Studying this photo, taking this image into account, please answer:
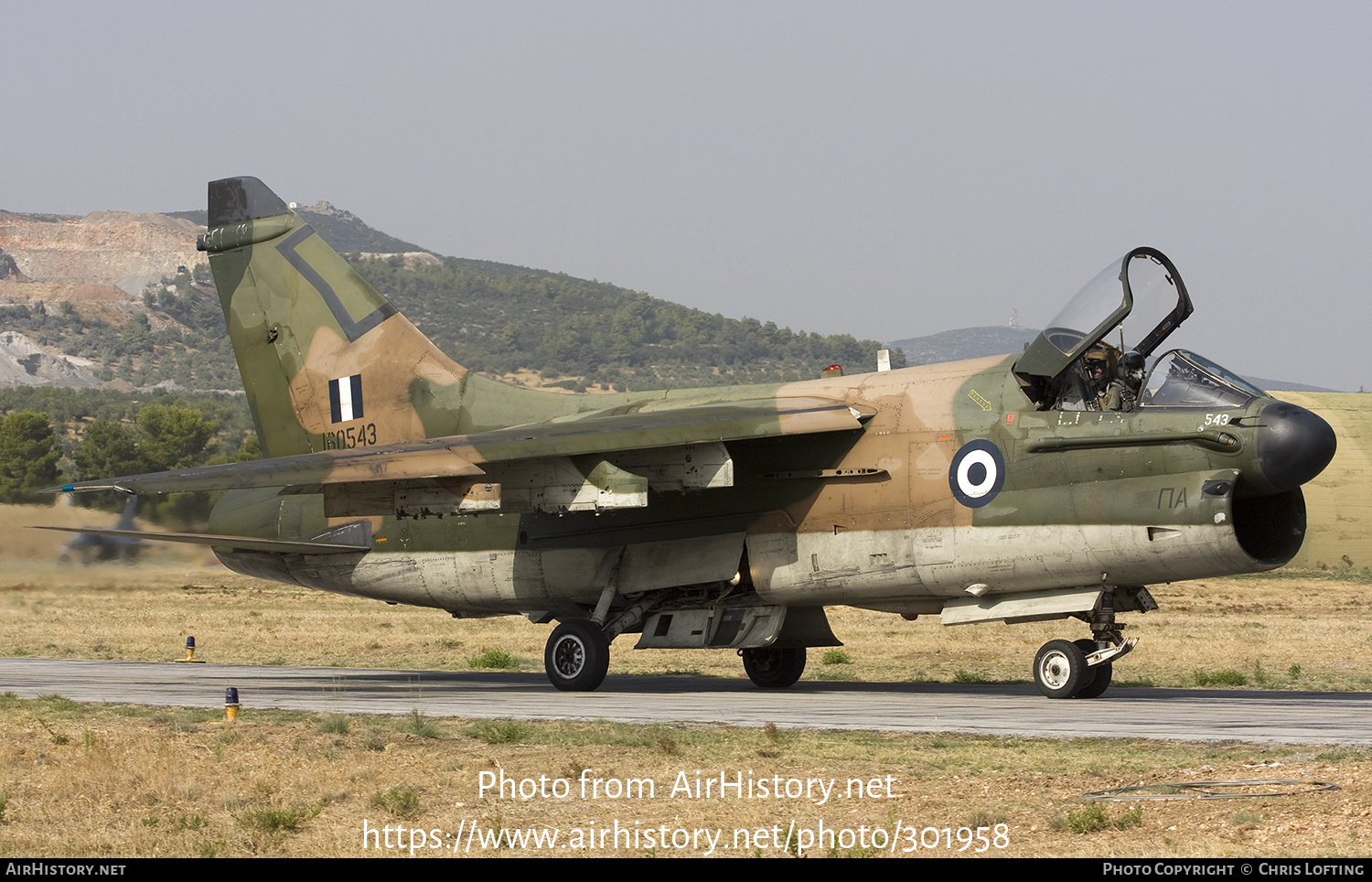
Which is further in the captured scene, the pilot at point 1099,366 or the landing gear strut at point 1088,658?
the pilot at point 1099,366

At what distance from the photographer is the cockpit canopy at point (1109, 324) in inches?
630

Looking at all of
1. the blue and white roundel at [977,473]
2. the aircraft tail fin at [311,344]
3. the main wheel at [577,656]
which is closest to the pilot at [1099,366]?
the blue and white roundel at [977,473]

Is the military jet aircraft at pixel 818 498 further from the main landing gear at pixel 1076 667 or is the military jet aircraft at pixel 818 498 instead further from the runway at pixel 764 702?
the runway at pixel 764 702

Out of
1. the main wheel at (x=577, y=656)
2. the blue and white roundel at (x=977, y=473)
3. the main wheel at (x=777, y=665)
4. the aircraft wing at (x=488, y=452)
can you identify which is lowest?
the main wheel at (x=777, y=665)

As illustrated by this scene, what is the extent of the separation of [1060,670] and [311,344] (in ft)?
42.0

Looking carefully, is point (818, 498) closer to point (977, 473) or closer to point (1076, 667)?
point (977, 473)

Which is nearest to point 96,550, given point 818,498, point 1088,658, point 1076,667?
point 818,498

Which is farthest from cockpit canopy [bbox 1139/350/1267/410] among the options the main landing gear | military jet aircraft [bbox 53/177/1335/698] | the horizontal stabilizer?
the horizontal stabilizer

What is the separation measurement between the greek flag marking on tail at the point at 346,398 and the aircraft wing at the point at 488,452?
425 centimetres

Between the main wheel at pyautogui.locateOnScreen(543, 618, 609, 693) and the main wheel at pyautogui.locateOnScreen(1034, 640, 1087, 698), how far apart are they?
18.6 ft

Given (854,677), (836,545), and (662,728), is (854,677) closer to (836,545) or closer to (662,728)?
(836,545)

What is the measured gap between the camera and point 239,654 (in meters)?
27.7

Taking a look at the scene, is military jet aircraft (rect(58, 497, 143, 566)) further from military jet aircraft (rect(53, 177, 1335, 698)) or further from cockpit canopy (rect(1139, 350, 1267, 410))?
cockpit canopy (rect(1139, 350, 1267, 410))

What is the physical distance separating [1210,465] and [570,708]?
25.4ft
